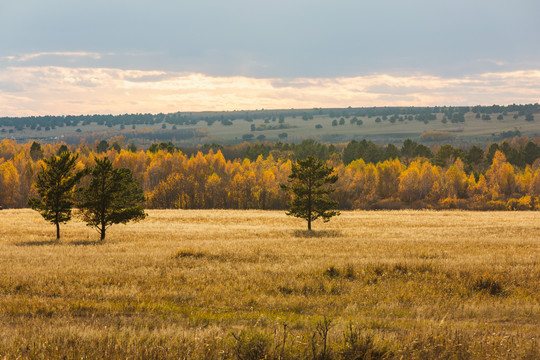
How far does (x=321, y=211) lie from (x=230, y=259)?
21.6m

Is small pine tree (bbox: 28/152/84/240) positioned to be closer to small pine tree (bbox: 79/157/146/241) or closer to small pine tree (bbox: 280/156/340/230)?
small pine tree (bbox: 79/157/146/241)

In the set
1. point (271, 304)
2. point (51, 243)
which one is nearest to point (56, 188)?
point (51, 243)

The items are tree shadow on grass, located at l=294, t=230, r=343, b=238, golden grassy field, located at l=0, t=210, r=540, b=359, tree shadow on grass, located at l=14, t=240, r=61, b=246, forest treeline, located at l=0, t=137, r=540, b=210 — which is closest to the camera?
golden grassy field, located at l=0, t=210, r=540, b=359

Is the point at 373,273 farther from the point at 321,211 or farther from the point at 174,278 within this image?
the point at 321,211

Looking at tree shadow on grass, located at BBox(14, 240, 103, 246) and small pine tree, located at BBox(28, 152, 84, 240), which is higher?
small pine tree, located at BBox(28, 152, 84, 240)

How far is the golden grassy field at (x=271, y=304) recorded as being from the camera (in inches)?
315

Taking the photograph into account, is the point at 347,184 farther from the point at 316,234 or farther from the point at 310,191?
the point at 316,234

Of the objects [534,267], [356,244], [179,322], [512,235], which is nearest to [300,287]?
[179,322]

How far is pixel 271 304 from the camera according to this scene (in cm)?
1265

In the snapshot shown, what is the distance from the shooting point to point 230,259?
71.0 feet

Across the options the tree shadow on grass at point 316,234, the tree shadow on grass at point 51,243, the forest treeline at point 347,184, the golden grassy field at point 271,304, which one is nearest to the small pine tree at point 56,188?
the tree shadow on grass at point 51,243

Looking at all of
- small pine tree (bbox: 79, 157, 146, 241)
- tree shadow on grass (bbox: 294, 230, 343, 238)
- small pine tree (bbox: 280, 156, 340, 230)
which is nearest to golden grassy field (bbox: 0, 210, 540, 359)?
small pine tree (bbox: 79, 157, 146, 241)

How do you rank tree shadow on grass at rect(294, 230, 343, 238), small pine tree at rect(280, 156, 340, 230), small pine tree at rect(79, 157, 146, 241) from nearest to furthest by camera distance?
1. small pine tree at rect(79, 157, 146, 241)
2. tree shadow on grass at rect(294, 230, 343, 238)
3. small pine tree at rect(280, 156, 340, 230)

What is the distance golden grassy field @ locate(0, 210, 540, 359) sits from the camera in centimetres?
800
